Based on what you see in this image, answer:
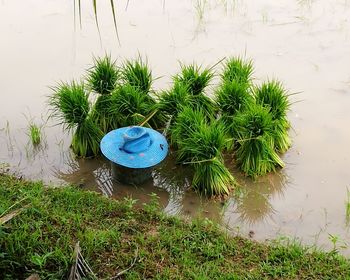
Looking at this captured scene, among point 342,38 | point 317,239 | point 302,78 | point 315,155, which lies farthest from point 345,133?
point 342,38

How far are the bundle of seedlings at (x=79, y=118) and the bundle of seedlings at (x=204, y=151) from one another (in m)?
0.77

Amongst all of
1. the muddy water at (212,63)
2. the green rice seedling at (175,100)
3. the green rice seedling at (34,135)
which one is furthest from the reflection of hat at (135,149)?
the green rice seedling at (34,135)

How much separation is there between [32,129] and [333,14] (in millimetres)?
4353

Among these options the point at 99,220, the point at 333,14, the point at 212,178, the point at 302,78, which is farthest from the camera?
the point at 333,14

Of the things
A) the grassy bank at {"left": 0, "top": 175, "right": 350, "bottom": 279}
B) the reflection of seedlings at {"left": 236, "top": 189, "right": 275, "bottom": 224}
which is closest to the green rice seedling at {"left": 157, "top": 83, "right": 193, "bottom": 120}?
the reflection of seedlings at {"left": 236, "top": 189, "right": 275, "bottom": 224}

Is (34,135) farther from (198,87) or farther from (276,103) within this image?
(276,103)

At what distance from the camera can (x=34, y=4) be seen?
23.8 ft

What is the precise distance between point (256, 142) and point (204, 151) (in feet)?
1.48

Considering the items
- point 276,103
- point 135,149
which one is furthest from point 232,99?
point 135,149

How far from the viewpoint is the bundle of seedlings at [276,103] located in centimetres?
437

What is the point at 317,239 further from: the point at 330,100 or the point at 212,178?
the point at 330,100

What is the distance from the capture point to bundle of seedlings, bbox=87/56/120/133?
4535 mm

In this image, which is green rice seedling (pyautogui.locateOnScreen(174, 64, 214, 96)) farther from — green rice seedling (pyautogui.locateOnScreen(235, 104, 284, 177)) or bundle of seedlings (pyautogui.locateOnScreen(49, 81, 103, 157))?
bundle of seedlings (pyautogui.locateOnScreen(49, 81, 103, 157))

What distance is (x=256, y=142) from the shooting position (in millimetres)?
4121
